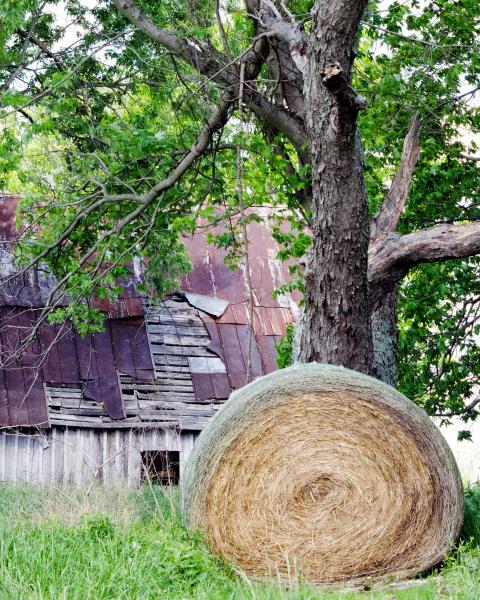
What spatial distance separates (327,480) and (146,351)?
9831 mm

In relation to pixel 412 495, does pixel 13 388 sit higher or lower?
higher

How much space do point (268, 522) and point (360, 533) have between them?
64 cm

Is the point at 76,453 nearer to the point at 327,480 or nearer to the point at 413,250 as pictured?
the point at 413,250

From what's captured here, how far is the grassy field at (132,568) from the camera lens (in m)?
5.14

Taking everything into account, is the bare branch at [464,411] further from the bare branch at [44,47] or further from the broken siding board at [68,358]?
the bare branch at [44,47]

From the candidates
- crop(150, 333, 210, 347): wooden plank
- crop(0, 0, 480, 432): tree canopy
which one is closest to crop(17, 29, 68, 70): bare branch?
crop(0, 0, 480, 432): tree canopy

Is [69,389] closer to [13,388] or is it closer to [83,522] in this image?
[13,388]

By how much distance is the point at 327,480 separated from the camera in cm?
641

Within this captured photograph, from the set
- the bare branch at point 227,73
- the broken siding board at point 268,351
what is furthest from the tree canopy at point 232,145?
the broken siding board at point 268,351

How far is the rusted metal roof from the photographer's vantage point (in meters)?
14.8

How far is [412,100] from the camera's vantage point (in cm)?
1193

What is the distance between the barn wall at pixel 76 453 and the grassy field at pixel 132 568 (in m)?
7.73

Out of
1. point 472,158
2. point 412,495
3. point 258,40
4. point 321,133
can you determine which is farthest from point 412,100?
point 412,495

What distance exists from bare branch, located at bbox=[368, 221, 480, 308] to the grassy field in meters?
2.76
